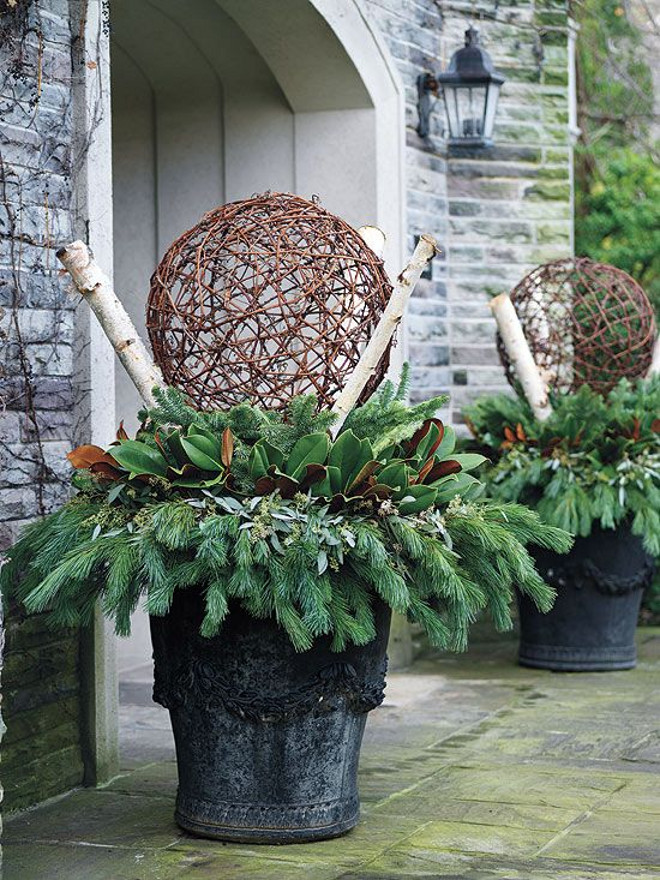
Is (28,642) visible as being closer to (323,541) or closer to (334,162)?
(323,541)

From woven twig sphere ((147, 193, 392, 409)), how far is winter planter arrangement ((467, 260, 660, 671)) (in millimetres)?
2195

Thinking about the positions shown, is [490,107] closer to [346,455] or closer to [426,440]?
[426,440]

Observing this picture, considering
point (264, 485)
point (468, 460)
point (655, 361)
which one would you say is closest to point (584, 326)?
point (655, 361)

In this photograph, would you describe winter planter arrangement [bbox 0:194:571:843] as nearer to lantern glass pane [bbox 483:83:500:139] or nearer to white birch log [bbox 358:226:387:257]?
white birch log [bbox 358:226:387:257]

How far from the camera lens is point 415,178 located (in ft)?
23.1

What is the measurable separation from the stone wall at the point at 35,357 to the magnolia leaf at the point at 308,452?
1063mm

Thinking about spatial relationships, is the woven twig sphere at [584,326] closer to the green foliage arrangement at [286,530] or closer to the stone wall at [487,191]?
the stone wall at [487,191]

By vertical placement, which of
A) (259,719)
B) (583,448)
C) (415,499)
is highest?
(583,448)

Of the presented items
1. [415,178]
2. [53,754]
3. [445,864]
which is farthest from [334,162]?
[445,864]

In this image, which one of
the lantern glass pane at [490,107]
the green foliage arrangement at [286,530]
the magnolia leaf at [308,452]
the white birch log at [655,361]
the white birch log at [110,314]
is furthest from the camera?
the lantern glass pane at [490,107]

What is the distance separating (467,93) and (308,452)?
3659 mm

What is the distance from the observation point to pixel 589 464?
635cm

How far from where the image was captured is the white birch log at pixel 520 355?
6469 millimetres

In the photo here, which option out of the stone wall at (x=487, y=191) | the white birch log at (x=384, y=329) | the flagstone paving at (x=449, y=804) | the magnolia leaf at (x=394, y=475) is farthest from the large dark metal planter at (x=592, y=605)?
the magnolia leaf at (x=394, y=475)
